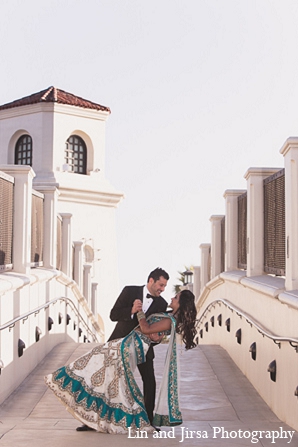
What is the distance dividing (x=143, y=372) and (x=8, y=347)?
9.49 ft

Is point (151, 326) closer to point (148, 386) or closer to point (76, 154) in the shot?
point (148, 386)

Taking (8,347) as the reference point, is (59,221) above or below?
above

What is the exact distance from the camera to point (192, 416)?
9.41 metres

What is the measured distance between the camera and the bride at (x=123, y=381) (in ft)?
25.0

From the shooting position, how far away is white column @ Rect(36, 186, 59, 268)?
15.5 m

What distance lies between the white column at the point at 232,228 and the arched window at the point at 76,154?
22.3 m

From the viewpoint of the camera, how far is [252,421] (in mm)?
8930

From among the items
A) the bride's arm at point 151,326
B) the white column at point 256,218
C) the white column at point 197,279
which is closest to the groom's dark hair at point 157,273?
the bride's arm at point 151,326

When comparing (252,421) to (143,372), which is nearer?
(143,372)

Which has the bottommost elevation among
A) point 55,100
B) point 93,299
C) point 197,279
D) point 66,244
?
point 93,299

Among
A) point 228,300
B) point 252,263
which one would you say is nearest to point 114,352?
point 252,263

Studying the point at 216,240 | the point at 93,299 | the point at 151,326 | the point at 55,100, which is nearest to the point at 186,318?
the point at 151,326

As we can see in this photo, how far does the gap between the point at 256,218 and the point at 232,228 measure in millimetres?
3067

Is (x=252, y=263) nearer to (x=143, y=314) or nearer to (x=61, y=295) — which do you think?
(x=143, y=314)
